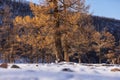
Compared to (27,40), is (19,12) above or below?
above

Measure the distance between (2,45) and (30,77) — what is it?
40509 mm

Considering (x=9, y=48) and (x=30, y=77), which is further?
(x=9, y=48)

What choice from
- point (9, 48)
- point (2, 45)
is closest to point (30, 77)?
point (9, 48)

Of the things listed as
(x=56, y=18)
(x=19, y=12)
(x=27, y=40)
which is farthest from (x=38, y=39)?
(x=19, y=12)

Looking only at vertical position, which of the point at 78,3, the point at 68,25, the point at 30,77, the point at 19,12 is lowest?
the point at 30,77

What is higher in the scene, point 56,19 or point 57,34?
point 56,19

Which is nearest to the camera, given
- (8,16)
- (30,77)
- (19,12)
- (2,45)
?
(30,77)

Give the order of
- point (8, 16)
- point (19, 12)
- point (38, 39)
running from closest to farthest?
point (38, 39), point (8, 16), point (19, 12)

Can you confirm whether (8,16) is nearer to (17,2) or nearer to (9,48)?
(9,48)

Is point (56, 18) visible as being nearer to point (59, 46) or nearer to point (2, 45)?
point (59, 46)

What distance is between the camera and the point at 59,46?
49.1ft

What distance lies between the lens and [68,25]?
15.2 m

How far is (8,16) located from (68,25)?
73.1 ft

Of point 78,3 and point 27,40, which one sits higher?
point 78,3
